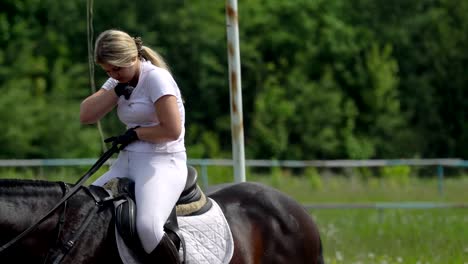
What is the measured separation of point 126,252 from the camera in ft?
21.0

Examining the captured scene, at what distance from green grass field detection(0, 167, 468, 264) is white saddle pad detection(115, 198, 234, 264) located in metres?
4.58

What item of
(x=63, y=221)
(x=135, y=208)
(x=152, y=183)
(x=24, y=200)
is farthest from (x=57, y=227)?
(x=152, y=183)

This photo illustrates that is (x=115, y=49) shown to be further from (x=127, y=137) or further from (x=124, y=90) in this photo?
(x=127, y=137)

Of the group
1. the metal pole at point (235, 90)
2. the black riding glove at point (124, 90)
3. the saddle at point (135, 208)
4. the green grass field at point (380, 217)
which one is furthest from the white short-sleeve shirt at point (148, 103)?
the green grass field at point (380, 217)

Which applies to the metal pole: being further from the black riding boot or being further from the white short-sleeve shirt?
the black riding boot

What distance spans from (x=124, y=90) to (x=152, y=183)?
0.58 metres

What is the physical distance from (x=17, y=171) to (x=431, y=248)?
12651 mm

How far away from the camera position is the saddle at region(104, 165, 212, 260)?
641 cm

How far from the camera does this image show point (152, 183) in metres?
6.55

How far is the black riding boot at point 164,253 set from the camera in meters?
6.48

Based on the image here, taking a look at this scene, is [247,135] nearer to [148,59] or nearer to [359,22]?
[359,22]

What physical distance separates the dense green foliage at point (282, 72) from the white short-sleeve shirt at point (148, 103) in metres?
29.3

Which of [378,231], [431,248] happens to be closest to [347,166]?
[378,231]

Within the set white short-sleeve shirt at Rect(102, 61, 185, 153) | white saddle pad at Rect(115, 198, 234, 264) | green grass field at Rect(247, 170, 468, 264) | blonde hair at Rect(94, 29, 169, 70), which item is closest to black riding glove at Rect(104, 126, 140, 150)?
white short-sleeve shirt at Rect(102, 61, 185, 153)
